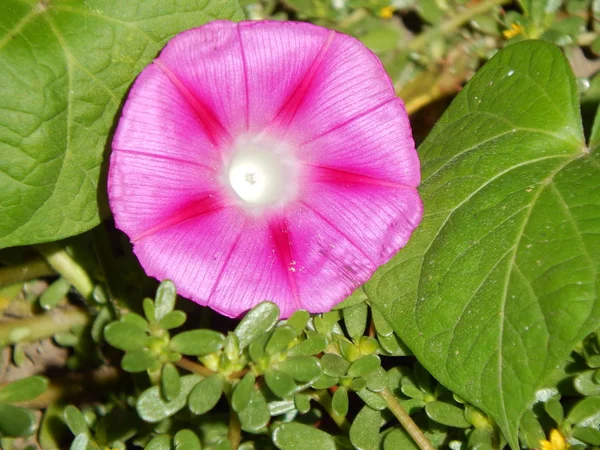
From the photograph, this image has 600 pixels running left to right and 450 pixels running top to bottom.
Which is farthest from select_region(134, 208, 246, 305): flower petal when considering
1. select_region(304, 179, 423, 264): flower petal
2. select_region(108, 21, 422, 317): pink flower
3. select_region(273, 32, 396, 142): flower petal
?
select_region(273, 32, 396, 142): flower petal

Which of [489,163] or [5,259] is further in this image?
[5,259]

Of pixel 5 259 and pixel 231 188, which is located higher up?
pixel 231 188

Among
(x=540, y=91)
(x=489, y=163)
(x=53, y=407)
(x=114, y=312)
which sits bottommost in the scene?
(x=53, y=407)

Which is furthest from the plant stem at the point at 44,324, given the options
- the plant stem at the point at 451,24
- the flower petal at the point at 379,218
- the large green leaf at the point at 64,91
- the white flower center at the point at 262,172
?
the plant stem at the point at 451,24

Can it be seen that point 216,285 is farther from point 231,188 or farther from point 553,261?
point 553,261

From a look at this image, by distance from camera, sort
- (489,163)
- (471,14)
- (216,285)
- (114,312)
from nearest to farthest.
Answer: (216,285), (489,163), (114,312), (471,14)

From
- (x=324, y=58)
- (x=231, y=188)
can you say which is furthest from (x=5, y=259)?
(x=324, y=58)

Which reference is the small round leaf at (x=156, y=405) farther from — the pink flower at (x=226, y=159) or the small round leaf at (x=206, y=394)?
the pink flower at (x=226, y=159)
